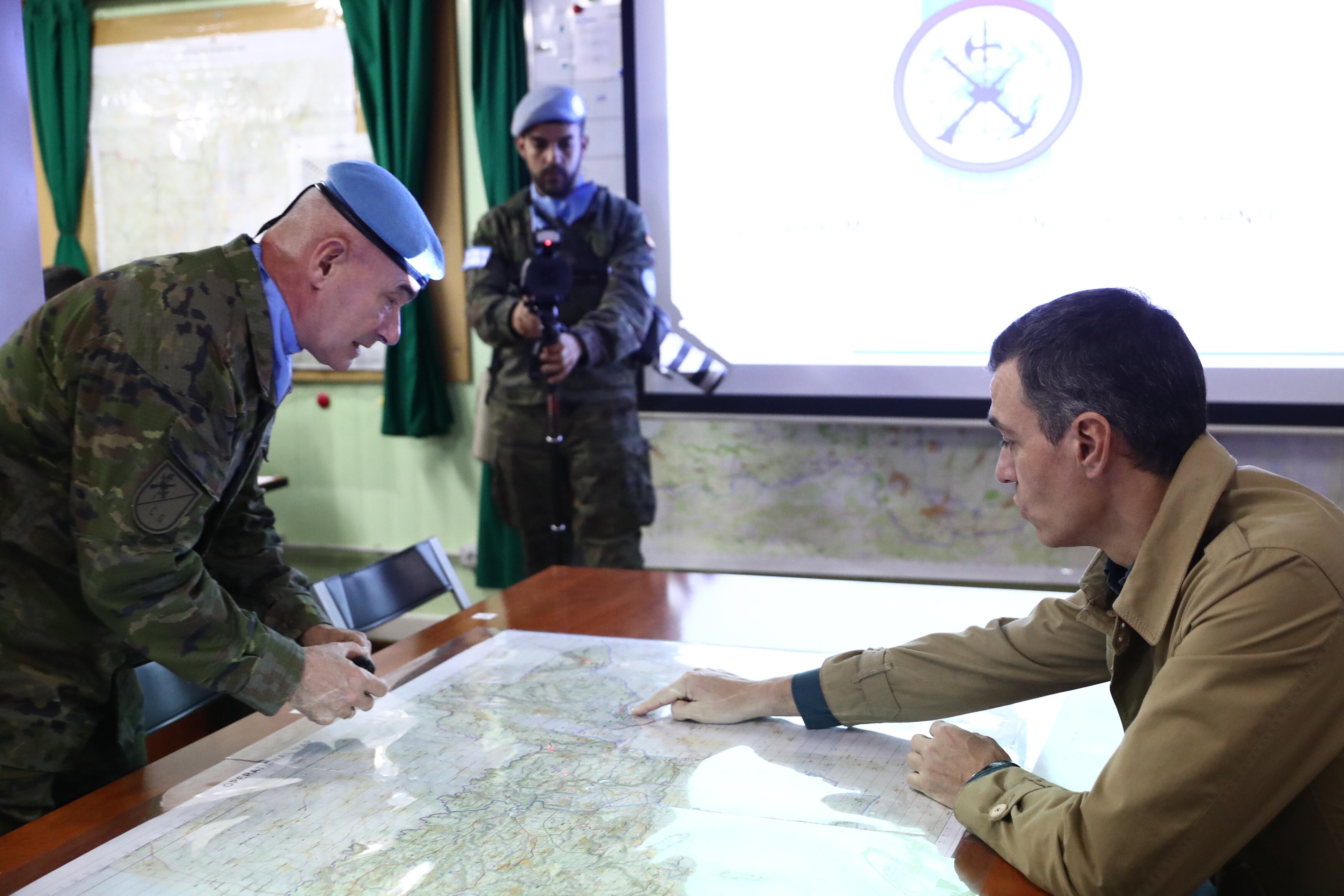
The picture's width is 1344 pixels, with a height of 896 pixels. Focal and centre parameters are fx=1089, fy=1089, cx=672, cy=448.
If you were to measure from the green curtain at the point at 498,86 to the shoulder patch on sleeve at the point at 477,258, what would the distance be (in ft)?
1.93

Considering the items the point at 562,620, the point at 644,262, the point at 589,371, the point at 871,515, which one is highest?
the point at 644,262

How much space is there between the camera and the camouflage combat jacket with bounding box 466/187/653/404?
3293mm

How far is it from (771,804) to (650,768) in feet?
0.55

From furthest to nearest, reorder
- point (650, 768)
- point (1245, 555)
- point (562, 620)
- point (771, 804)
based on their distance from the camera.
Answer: point (562, 620) → point (650, 768) → point (771, 804) → point (1245, 555)

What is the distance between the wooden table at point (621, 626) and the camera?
115cm

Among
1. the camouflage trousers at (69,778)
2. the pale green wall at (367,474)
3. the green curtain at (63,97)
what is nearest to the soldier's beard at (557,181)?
the pale green wall at (367,474)

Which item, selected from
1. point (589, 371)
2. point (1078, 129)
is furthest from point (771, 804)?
point (1078, 129)

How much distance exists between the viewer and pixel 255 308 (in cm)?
131

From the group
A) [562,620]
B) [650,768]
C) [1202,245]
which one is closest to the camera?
[650,768]

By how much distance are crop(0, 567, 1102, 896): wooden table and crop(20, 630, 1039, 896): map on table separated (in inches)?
1.8

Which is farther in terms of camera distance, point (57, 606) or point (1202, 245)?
point (1202, 245)

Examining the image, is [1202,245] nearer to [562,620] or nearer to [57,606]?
[562,620]

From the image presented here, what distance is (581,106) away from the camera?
328 centimetres

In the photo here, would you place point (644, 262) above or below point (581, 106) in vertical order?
below
